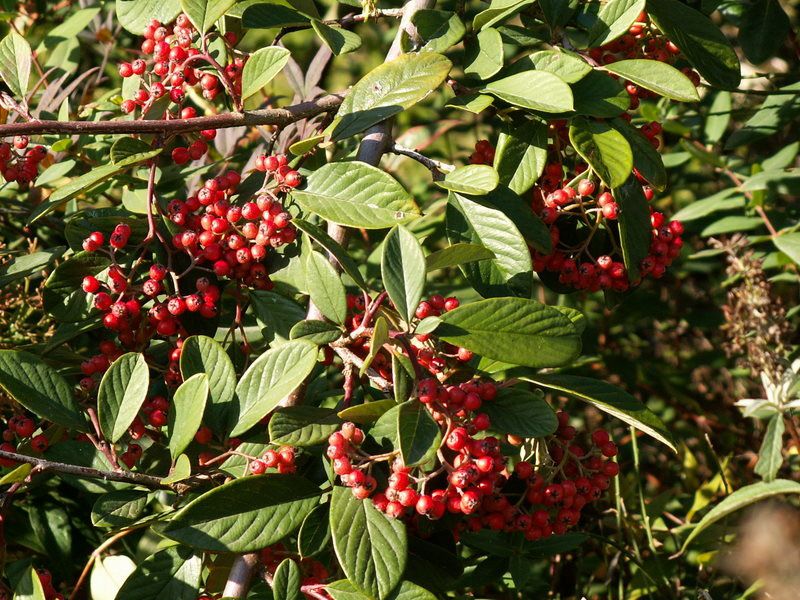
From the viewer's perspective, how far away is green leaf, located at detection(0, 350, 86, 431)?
1337 millimetres

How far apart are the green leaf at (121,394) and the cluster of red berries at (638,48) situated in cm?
93

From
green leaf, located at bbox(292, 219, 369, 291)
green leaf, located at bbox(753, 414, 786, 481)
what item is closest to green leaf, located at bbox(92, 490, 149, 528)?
green leaf, located at bbox(292, 219, 369, 291)

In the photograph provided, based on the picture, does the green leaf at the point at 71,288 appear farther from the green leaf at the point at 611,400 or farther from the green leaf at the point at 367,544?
the green leaf at the point at 611,400

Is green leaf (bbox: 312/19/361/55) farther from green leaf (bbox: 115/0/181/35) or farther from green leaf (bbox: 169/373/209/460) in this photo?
green leaf (bbox: 169/373/209/460)

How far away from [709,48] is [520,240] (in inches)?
21.2

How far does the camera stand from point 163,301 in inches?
57.3

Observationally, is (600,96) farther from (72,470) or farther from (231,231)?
(72,470)

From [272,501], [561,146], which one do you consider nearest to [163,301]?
[272,501]

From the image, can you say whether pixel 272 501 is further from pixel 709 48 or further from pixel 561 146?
pixel 709 48

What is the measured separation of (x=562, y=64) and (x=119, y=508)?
97 centimetres

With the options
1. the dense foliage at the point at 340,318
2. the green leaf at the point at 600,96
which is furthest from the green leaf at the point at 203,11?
the green leaf at the point at 600,96

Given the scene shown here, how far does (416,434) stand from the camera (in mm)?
1158

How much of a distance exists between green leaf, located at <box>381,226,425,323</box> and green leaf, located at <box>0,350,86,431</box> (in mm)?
533

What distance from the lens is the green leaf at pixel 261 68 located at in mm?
1437
